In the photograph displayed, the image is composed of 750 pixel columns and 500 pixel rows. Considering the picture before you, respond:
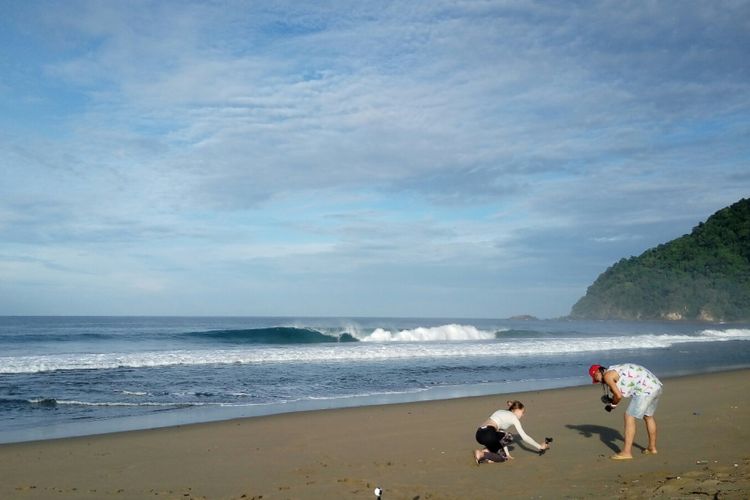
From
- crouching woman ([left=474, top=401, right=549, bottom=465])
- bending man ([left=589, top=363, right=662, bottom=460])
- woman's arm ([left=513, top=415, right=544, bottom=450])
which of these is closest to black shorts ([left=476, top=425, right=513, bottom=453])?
crouching woman ([left=474, top=401, right=549, bottom=465])

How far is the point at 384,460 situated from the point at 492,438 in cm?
Result: 148

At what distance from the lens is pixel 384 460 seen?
812 centimetres

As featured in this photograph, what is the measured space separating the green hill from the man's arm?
304 feet

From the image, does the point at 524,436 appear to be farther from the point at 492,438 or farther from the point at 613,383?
the point at 613,383

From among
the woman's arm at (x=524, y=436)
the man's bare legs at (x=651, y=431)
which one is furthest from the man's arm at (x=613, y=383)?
the woman's arm at (x=524, y=436)

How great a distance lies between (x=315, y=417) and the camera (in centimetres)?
1141

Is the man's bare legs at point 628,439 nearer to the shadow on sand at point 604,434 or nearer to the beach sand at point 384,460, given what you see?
the beach sand at point 384,460

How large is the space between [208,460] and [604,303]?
403ft

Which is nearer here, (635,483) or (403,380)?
(635,483)

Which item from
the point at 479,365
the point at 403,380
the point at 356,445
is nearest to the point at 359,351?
the point at 479,365

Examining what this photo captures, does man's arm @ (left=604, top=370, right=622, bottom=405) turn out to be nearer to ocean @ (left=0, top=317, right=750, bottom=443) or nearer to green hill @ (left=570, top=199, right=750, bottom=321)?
ocean @ (left=0, top=317, right=750, bottom=443)

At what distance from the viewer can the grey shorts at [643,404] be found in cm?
782

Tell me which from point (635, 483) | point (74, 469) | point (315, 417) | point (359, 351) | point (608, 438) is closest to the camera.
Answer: point (635, 483)

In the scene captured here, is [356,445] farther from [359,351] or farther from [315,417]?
[359,351]
